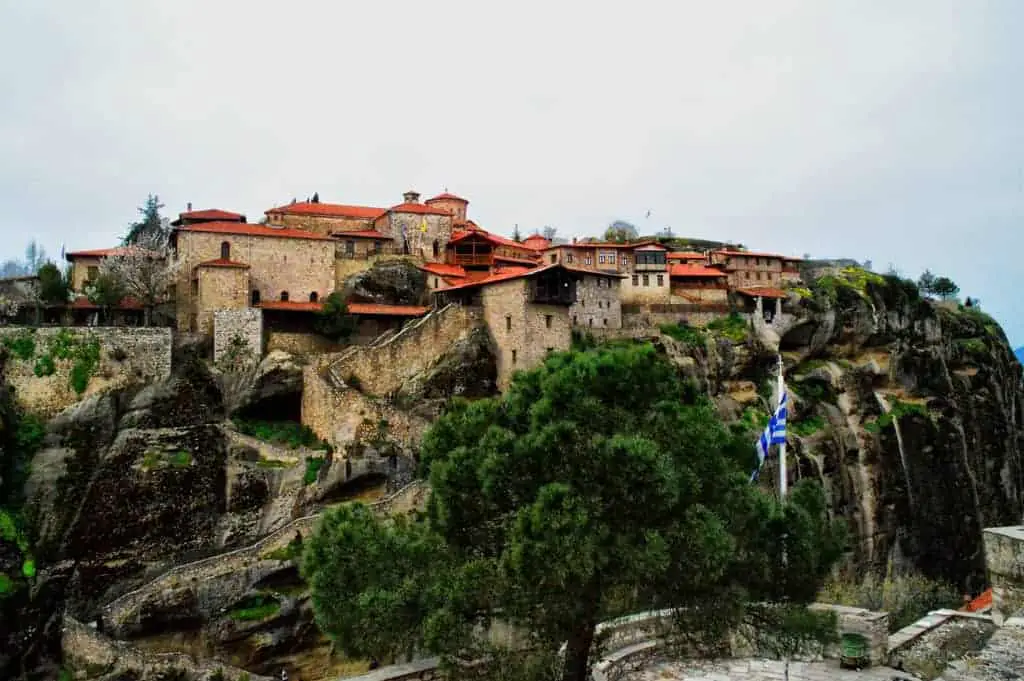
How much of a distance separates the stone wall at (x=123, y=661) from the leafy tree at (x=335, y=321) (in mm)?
15731

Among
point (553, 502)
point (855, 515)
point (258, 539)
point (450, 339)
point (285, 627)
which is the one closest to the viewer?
point (553, 502)

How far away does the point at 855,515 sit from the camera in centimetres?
4497

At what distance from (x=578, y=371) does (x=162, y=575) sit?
19624 mm

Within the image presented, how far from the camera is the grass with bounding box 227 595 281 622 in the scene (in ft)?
87.5

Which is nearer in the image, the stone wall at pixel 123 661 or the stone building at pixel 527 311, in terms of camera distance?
the stone wall at pixel 123 661

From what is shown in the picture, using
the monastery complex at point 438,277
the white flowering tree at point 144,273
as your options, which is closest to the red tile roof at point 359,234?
the monastery complex at point 438,277

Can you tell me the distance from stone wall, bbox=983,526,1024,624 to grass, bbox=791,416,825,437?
2976 centimetres

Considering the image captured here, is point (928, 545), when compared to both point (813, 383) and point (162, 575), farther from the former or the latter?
point (162, 575)

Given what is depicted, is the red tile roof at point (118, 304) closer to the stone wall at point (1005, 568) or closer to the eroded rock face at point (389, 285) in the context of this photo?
the eroded rock face at point (389, 285)

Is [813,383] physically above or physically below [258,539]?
Result: above

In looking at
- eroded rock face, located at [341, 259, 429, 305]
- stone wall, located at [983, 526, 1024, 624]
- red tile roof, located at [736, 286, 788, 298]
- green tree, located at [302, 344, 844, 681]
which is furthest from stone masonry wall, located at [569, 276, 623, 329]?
stone wall, located at [983, 526, 1024, 624]

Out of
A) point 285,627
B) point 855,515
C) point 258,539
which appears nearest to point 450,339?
point 258,539

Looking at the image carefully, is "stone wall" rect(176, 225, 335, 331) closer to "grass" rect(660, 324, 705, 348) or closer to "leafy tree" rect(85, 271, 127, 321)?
"leafy tree" rect(85, 271, 127, 321)

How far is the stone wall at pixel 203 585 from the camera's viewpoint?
2617 centimetres
